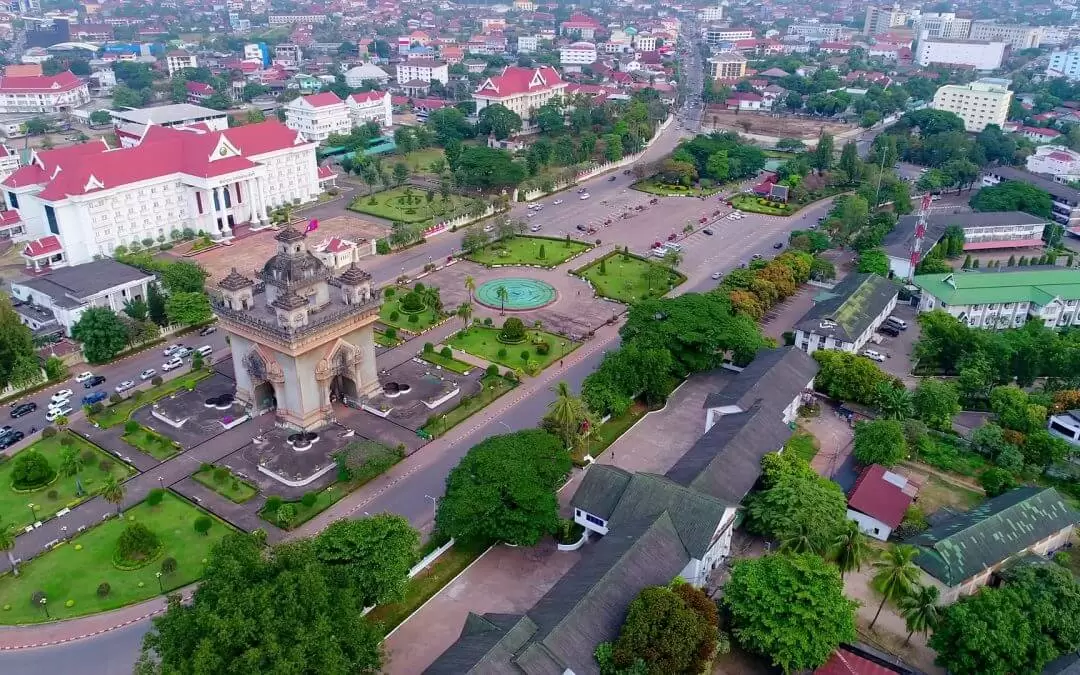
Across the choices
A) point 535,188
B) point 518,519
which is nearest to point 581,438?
point 518,519

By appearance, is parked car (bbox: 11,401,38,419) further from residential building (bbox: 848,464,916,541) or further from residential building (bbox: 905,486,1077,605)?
residential building (bbox: 905,486,1077,605)

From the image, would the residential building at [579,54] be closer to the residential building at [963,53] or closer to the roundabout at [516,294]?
the residential building at [963,53]

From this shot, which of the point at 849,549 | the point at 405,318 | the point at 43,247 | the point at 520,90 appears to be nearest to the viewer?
the point at 849,549

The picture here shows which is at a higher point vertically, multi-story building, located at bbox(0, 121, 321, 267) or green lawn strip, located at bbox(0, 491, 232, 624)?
multi-story building, located at bbox(0, 121, 321, 267)

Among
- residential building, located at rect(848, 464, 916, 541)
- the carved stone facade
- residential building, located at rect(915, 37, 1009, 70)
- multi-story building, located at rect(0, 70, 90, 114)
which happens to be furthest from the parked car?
residential building, located at rect(915, 37, 1009, 70)

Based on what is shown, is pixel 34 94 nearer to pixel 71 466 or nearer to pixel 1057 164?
pixel 71 466

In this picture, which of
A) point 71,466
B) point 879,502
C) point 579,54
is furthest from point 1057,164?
point 579,54
